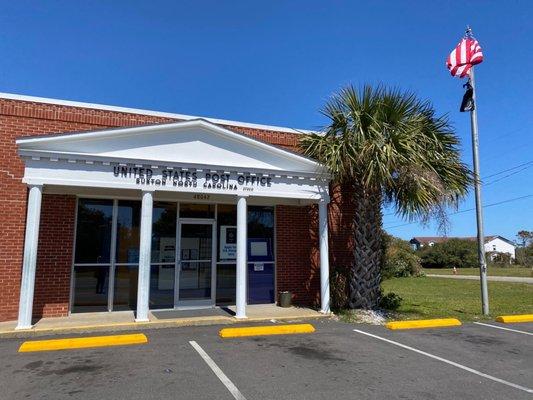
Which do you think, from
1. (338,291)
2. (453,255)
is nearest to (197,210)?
(338,291)

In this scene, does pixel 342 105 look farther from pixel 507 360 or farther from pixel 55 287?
pixel 55 287

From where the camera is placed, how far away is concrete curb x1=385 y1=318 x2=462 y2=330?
35.5 feet

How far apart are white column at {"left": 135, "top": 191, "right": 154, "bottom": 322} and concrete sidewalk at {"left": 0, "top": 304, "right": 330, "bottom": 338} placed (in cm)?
31

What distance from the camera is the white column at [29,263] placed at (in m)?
9.41

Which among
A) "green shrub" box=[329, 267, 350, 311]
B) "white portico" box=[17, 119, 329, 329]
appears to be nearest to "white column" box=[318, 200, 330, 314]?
"white portico" box=[17, 119, 329, 329]

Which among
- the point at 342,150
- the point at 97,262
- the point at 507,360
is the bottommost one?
the point at 507,360

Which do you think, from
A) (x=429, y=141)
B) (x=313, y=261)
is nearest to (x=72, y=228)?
(x=313, y=261)

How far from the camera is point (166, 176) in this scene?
35.4ft

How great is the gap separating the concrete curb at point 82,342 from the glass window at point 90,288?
2978mm

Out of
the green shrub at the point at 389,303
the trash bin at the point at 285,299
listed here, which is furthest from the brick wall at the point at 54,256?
the green shrub at the point at 389,303

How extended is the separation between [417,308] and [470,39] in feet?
27.6

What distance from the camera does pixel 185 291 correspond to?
12.5m

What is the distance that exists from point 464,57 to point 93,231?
11.9 m

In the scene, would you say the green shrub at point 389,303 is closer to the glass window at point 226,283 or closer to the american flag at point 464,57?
the glass window at point 226,283
